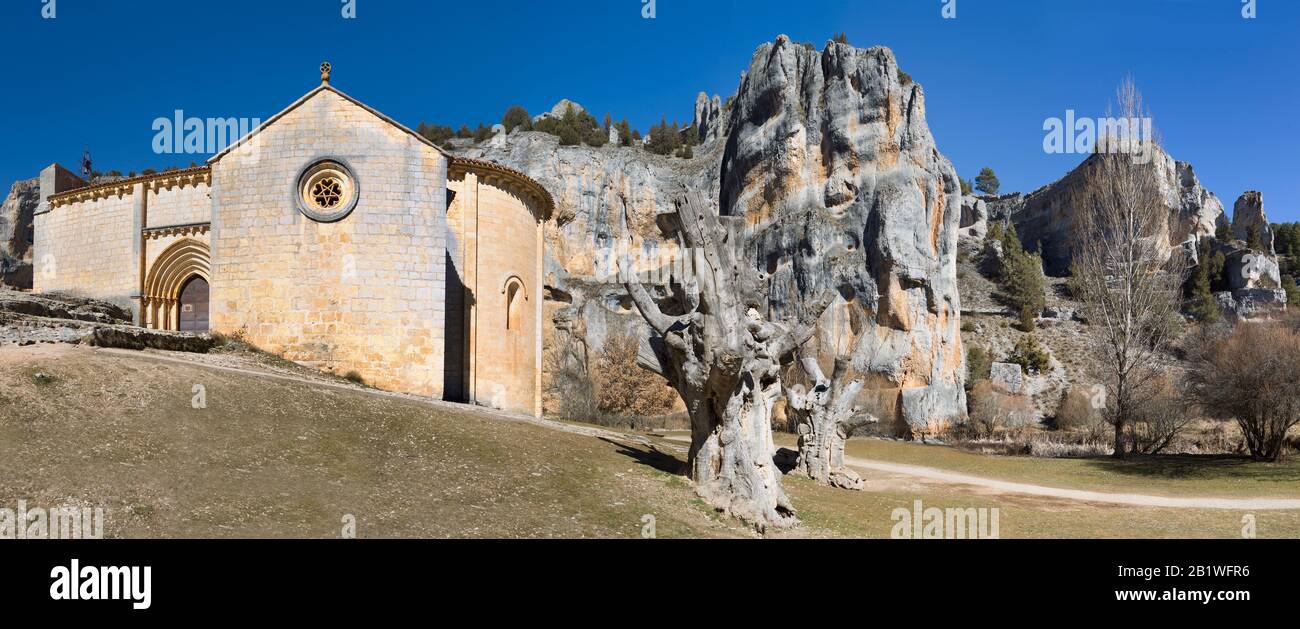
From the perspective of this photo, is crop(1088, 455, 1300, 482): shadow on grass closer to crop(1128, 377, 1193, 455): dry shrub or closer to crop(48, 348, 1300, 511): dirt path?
crop(1128, 377, 1193, 455): dry shrub

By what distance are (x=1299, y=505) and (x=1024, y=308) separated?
5078 centimetres

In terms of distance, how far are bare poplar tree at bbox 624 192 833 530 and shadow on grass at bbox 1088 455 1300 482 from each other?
1415cm

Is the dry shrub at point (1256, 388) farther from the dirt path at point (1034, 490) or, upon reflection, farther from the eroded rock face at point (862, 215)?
the eroded rock face at point (862, 215)

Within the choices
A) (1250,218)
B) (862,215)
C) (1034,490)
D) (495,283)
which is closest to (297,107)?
(495,283)

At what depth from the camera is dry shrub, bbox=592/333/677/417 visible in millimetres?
43094

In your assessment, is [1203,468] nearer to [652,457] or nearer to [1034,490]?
[1034,490]

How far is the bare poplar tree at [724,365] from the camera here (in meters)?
12.0

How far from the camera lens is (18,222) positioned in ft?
132

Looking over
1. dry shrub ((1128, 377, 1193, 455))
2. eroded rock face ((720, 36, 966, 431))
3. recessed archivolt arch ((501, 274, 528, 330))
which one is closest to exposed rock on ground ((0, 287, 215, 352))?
recessed archivolt arch ((501, 274, 528, 330))

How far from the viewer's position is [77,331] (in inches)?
552

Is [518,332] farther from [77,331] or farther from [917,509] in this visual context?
[917,509]

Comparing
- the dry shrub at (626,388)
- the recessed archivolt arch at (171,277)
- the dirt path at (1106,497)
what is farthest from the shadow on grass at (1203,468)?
the recessed archivolt arch at (171,277)
